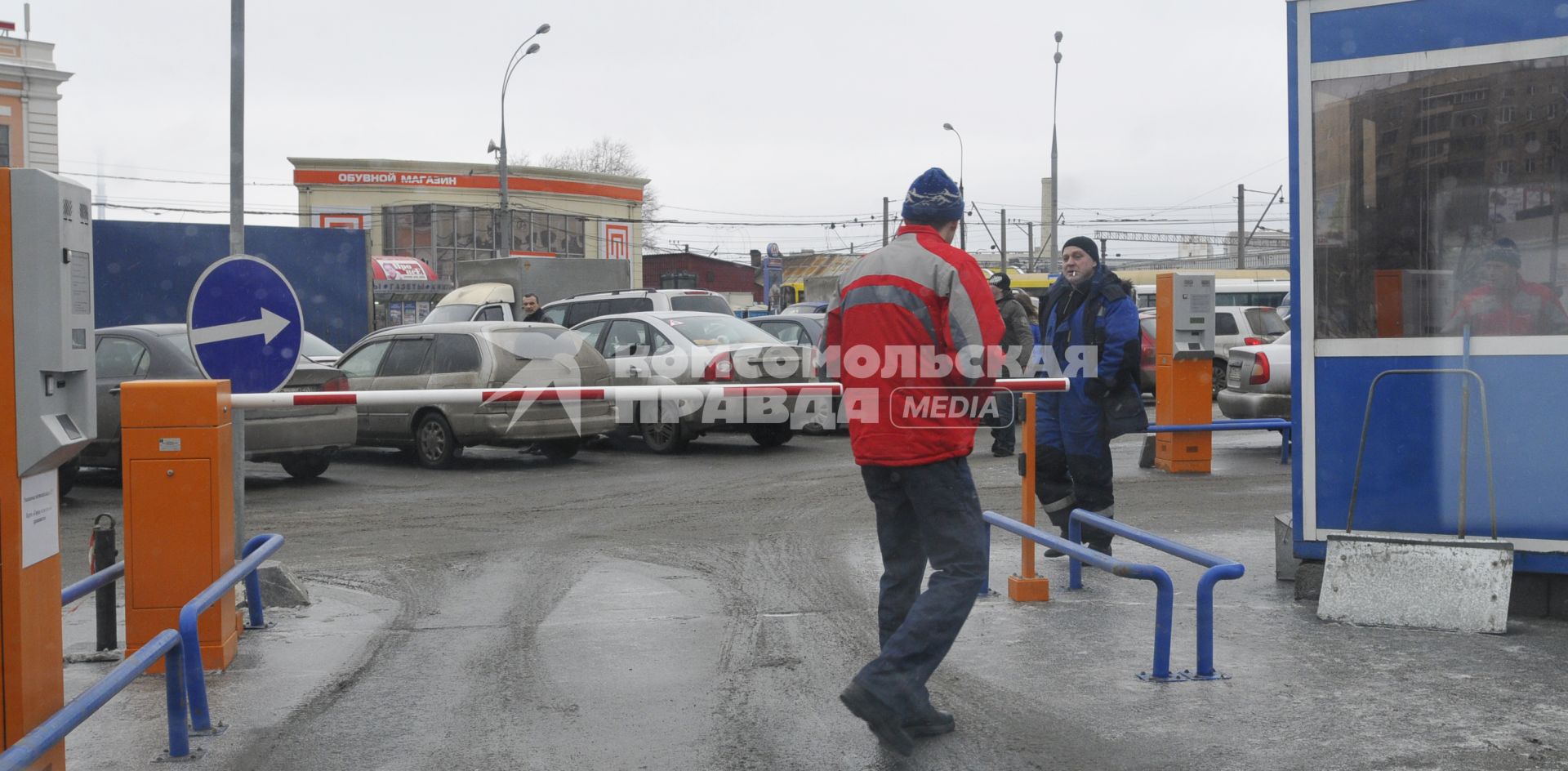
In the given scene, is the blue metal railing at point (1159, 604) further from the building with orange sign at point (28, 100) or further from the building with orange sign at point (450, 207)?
the building with orange sign at point (450, 207)

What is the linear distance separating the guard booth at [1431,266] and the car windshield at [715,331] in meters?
9.09

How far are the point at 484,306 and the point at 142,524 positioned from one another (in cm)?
1954

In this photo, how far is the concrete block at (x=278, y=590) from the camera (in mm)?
7191

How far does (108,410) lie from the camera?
12055 mm

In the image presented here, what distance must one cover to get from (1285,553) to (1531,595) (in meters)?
1.17

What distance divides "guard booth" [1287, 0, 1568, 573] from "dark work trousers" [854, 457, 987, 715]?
9.31 feet

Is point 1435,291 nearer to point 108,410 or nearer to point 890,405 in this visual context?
point 890,405

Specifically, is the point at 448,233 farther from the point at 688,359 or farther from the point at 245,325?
the point at 245,325

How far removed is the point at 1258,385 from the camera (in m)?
14.8

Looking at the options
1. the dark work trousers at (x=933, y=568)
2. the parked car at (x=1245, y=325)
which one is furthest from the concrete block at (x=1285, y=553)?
the parked car at (x=1245, y=325)

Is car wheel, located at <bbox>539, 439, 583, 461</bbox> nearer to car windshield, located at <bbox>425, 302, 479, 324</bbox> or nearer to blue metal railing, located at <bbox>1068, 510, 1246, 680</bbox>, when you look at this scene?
blue metal railing, located at <bbox>1068, 510, 1246, 680</bbox>

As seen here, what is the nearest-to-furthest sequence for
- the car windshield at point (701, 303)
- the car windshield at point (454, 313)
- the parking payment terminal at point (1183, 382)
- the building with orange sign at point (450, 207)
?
the parking payment terminal at point (1183, 382) < the car windshield at point (701, 303) < the car windshield at point (454, 313) < the building with orange sign at point (450, 207)

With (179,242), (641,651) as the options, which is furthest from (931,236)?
(179,242)

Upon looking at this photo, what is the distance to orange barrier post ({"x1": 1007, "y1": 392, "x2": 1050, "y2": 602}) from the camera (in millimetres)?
6875
